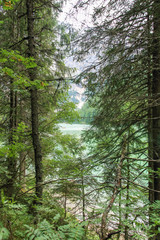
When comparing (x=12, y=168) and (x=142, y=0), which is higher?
(x=142, y=0)

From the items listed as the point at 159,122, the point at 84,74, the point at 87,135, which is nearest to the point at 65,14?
the point at 84,74

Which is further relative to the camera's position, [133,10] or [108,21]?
[108,21]

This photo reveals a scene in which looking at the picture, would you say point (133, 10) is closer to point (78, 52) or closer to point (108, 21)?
point (108, 21)

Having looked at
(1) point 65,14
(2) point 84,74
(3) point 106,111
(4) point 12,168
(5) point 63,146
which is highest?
(1) point 65,14

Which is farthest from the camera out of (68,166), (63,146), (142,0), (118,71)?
(63,146)

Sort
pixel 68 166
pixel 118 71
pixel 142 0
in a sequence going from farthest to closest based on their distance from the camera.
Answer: pixel 68 166 < pixel 118 71 < pixel 142 0

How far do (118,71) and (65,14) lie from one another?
2656mm

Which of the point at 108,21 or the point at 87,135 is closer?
the point at 108,21

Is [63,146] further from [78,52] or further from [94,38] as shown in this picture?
[94,38]

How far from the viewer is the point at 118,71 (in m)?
3.18

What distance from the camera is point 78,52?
4.18 meters

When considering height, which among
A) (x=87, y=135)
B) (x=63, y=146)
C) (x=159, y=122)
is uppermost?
(x=159, y=122)

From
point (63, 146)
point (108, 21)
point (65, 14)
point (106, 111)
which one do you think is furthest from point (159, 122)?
point (65, 14)

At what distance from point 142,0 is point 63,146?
491 centimetres
